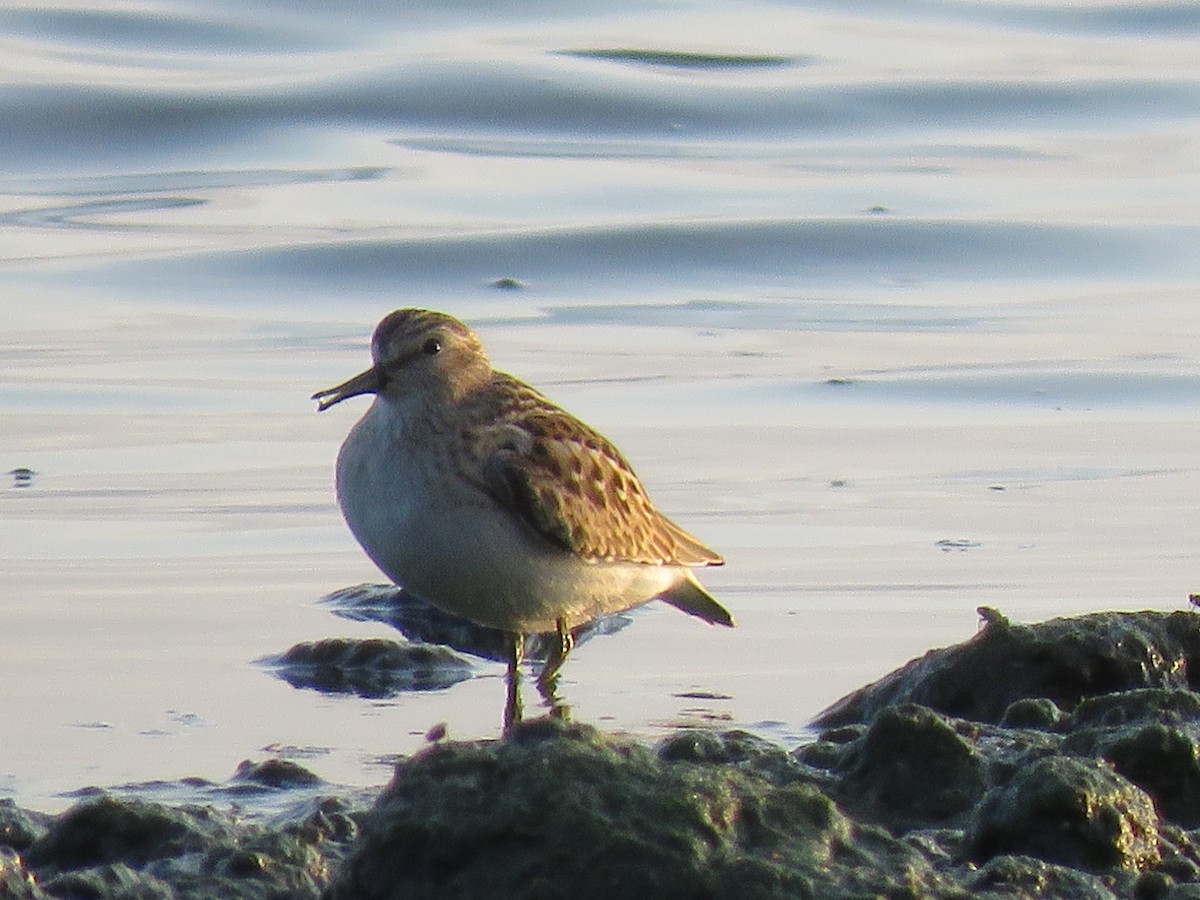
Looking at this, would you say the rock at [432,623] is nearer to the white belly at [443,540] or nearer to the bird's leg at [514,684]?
the bird's leg at [514,684]

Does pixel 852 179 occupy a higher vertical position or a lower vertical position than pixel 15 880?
higher

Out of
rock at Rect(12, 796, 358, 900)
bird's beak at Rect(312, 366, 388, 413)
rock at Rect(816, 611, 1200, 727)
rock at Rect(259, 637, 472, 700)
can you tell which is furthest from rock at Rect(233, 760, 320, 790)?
rock at Rect(816, 611, 1200, 727)

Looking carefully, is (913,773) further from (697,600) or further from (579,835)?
(697,600)

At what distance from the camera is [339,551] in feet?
25.0

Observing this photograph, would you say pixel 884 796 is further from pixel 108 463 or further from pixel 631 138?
pixel 631 138

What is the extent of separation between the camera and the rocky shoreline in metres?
3.58

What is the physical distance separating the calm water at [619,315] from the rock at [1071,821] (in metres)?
1.64

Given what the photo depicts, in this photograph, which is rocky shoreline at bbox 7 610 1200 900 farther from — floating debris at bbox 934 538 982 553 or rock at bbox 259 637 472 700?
floating debris at bbox 934 538 982 553

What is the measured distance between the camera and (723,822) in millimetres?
3713

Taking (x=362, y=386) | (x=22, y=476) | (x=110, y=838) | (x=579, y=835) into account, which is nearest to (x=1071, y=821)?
(x=579, y=835)

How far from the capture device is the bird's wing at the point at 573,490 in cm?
580

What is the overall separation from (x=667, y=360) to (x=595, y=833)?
695cm

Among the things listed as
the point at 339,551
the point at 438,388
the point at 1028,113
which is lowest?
the point at 339,551

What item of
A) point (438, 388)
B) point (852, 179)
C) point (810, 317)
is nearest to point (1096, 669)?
point (438, 388)
